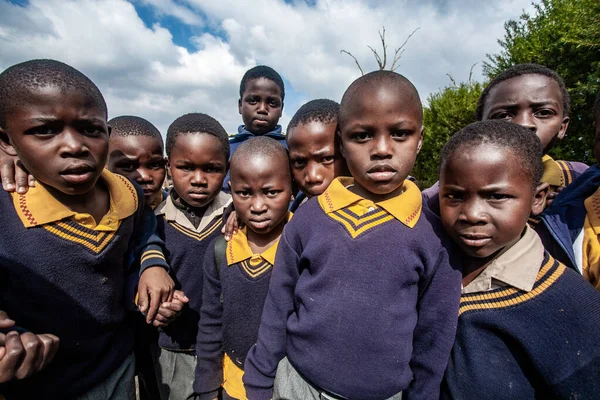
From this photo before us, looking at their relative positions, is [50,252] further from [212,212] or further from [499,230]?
[499,230]

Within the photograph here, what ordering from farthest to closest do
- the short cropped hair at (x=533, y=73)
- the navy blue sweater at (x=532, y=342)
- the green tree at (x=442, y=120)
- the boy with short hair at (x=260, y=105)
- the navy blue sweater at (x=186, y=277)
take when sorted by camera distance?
1. the green tree at (x=442, y=120)
2. the boy with short hair at (x=260, y=105)
3. the navy blue sweater at (x=186, y=277)
4. the short cropped hair at (x=533, y=73)
5. the navy blue sweater at (x=532, y=342)

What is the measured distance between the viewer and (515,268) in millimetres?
1217

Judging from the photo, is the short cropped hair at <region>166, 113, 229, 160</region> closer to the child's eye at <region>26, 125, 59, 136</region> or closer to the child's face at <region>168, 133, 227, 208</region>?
the child's face at <region>168, 133, 227, 208</region>

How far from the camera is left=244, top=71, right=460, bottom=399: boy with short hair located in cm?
122

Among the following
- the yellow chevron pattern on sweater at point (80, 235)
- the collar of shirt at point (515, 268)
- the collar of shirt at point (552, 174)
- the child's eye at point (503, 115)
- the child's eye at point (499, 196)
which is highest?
the child's eye at point (503, 115)

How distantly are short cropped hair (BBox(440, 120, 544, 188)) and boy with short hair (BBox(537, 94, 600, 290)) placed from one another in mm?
375

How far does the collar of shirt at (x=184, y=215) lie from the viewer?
1.99 metres

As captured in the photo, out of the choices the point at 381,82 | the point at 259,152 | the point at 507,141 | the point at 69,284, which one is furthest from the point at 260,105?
the point at 507,141

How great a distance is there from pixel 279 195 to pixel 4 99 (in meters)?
1.19

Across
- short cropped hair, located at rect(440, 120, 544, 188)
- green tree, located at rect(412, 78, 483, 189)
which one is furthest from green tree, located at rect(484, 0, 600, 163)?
short cropped hair, located at rect(440, 120, 544, 188)

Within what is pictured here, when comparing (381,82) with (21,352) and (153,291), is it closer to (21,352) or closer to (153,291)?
(153,291)

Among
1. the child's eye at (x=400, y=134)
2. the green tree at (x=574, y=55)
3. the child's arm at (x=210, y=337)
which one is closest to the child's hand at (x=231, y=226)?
the child's arm at (x=210, y=337)

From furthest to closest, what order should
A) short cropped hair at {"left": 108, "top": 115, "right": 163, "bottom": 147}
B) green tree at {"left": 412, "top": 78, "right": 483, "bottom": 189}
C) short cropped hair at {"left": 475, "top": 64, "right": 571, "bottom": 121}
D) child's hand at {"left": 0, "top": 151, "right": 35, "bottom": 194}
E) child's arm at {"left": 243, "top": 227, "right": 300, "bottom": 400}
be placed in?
green tree at {"left": 412, "top": 78, "right": 483, "bottom": 189} < short cropped hair at {"left": 108, "top": 115, "right": 163, "bottom": 147} < short cropped hair at {"left": 475, "top": 64, "right": 571, "bottom": 121} < child's arm at {"left": 243, "top": 227, "right": 300, "bottom": 400} < child's hand at {"left": 0, "top": 151, "right": 35, "bottom": 194}

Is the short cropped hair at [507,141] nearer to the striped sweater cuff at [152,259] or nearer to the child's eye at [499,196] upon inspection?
the child's eye at [499,196]
